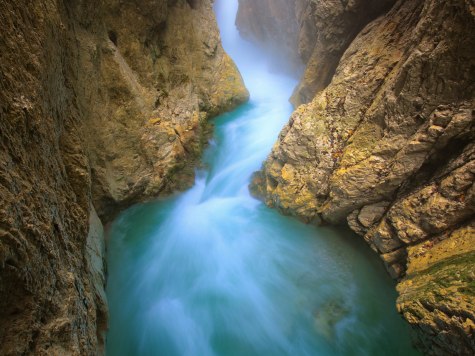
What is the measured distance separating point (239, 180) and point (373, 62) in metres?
4.27

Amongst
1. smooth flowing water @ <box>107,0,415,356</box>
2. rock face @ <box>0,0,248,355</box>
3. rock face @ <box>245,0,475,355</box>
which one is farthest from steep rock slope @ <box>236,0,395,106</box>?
smooth flowing water @ <box>107,0,415,356</box>

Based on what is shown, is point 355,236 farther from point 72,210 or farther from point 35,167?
point 35,167

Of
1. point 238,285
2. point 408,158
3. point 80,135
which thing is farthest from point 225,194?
point 408,158

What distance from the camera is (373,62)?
5234mm

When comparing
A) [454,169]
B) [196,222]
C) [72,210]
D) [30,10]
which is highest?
[30,10]

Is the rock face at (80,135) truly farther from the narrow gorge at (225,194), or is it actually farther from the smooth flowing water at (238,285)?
the smooth flowing water at (238,285)

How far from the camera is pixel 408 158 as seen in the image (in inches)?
169

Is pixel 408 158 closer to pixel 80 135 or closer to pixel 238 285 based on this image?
pixel 238 285

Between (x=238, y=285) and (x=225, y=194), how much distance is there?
9.07ft

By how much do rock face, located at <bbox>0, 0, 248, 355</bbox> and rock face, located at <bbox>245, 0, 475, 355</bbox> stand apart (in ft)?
11.8

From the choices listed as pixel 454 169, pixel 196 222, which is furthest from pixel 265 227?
pixel 454 169

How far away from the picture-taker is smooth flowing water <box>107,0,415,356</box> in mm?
4676

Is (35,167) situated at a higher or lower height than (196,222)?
higher

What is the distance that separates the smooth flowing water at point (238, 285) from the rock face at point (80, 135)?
87 centimetres
